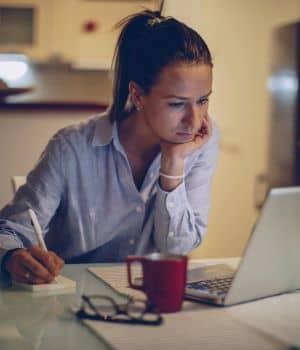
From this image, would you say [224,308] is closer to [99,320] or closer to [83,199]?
[99,320]

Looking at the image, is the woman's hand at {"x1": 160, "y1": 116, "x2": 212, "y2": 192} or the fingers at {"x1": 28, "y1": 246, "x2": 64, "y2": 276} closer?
the fingers at {"x1": 28, "y1": 246, "x2": 64, "y2": 276}

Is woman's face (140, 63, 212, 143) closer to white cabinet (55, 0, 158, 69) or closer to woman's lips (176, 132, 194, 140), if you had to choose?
woman's lips (176, 132, 194, 140)

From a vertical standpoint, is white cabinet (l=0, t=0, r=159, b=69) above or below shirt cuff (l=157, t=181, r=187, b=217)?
above

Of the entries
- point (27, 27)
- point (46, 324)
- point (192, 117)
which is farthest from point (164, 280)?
point (27, 27)

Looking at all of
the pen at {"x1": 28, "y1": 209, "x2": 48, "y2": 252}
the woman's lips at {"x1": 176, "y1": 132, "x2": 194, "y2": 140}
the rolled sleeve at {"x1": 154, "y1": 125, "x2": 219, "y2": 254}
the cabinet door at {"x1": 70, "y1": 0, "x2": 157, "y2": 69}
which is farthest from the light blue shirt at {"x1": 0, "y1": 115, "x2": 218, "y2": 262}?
the cabinet door at {"x1": 70, "y1": 0, "x2": 157, "y2": 69}

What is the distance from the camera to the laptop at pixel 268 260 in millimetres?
1088

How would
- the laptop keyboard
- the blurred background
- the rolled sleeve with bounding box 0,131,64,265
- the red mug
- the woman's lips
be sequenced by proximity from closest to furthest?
the red mug
the laptop keyboard
the rolled sleeve with bounding box 0,131,64,265
the woman's lips
the blurred background

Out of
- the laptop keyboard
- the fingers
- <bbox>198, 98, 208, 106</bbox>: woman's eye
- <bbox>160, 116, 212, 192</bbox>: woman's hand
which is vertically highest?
<bbox>198, 98, 208, 106</bbox>: woman's eye

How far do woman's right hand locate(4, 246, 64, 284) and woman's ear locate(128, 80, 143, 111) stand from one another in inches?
20.3

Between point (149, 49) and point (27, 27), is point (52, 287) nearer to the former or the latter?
point (149, 49)

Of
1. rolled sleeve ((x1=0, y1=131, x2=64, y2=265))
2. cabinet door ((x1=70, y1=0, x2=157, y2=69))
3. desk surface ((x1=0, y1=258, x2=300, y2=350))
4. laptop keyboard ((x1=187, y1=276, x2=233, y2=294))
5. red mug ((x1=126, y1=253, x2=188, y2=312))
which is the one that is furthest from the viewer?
cabinet door ((x1=70, y1=0, x2=157, y2=69))

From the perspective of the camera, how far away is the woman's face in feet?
4.94

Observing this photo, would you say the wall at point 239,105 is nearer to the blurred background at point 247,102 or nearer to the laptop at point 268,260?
the blurred background at point 247,102

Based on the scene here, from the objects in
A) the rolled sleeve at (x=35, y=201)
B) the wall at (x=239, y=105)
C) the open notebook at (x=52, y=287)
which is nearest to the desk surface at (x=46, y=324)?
the open notebook at (x=52, y=287)
